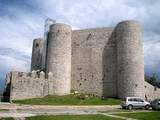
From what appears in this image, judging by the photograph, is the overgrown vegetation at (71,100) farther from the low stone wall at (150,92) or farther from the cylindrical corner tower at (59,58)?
the low stone wall at (150,92)

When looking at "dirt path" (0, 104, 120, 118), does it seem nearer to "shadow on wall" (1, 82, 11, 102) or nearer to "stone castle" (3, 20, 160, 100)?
"shadow on wall" (1, 82, 11, 102)

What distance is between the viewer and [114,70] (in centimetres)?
5141

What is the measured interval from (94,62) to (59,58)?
6.36 metres

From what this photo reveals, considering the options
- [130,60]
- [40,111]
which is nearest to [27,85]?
[40,111]

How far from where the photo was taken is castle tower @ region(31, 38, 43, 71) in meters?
62.2

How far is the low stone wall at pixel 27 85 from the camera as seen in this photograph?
140 ft

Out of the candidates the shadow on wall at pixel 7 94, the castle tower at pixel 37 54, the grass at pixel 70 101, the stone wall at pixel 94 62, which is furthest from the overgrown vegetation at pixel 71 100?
the castle tower at pixel 37 54

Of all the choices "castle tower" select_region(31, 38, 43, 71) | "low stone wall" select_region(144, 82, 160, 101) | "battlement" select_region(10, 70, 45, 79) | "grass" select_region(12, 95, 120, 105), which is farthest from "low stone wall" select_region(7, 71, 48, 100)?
"low stone wall" select_region(144, 82, 160, 101)

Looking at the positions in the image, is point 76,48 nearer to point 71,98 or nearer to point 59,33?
point 59,33

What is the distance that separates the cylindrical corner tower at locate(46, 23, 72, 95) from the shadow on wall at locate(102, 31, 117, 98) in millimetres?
6039

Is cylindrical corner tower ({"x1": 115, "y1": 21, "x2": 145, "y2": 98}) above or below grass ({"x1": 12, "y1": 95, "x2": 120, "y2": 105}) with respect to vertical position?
above

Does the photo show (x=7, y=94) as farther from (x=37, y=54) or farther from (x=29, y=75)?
(x=37, y=54)

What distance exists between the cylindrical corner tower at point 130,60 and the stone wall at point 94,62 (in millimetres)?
1973

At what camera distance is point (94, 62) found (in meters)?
53.1
